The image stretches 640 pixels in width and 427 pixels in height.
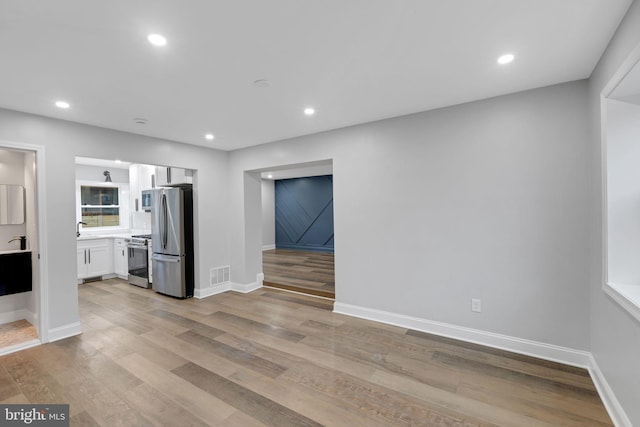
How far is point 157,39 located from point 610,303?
142 inches

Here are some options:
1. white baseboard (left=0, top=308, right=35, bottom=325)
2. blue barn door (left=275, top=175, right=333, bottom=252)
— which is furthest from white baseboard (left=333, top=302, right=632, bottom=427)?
blue barn door (left=275, top=175, right=333, bottom=252)

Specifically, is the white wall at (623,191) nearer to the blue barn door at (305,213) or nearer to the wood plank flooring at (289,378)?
the wood plank flooring at (289,378)

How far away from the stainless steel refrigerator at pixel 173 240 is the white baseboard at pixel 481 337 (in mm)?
2720

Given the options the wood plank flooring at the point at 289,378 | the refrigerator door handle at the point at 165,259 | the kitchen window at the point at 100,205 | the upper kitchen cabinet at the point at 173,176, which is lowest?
the wood plank flooring at the point at 289,378

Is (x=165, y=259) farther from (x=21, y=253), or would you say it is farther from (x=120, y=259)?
(x=120, y=259)

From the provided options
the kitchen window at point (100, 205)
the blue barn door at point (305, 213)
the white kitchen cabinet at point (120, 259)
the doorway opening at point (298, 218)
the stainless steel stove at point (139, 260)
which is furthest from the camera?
the blue barn door at point (305, 213)

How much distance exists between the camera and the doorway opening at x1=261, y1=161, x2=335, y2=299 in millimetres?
8312

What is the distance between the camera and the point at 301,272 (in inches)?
256

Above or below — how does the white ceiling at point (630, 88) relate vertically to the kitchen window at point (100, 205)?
above

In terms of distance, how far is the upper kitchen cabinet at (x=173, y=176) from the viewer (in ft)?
16.4

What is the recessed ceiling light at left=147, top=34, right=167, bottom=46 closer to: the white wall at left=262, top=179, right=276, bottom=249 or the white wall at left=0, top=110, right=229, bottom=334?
the white wall at left=0, top=110, right=229, bottom=334

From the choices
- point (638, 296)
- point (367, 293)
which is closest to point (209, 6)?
point (638, 296)

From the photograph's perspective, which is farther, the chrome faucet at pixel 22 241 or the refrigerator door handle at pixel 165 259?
the refrigerator door handle at pixel 165 259
